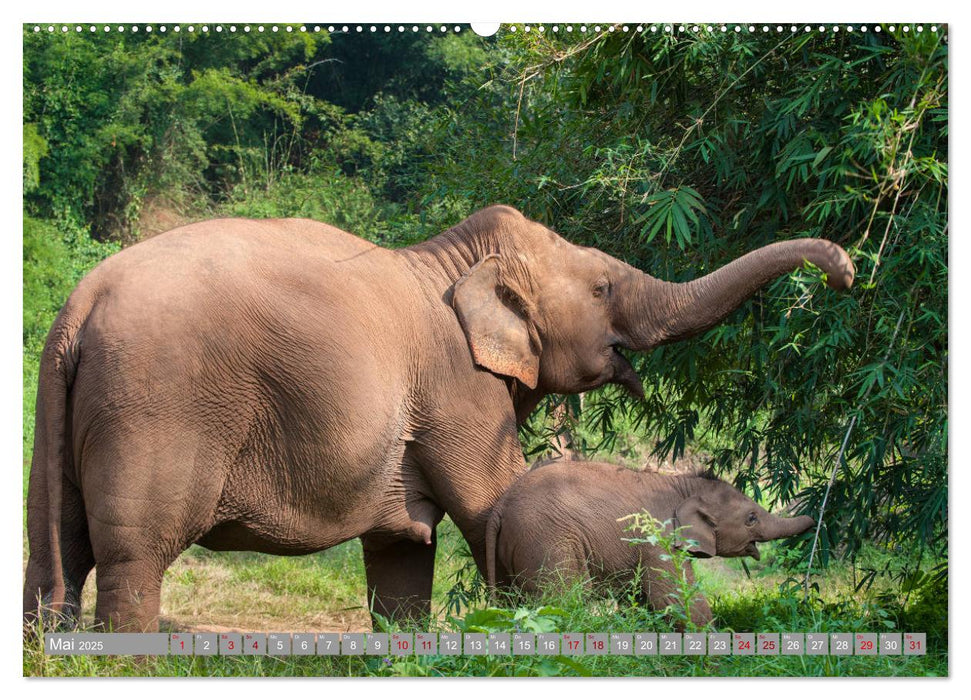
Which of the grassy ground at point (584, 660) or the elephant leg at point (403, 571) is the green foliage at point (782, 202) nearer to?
the grassy ground at point (584, 660)

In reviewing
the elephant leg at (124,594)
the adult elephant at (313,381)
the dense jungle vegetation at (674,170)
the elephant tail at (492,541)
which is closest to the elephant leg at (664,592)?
the dense jungle vegetation at (674,170)

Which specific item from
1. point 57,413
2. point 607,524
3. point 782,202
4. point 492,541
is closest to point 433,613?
point 492,541

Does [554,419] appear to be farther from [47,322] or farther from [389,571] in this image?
[47,322]

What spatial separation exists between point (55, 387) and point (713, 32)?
108 inches

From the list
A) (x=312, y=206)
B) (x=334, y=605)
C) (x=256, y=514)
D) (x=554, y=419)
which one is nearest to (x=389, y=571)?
(x=256, y=514)

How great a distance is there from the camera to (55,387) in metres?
4.04

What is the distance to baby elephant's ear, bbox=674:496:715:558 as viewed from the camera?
15.7ft

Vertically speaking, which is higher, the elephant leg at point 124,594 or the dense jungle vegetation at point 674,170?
the dense jungle vegetation at point 674,170

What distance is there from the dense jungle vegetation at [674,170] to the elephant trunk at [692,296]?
148mm

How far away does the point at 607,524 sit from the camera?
4.66 meters

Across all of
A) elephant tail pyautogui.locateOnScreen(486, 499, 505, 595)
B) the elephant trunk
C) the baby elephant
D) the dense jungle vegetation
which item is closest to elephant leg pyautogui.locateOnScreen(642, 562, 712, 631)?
the baby elephant

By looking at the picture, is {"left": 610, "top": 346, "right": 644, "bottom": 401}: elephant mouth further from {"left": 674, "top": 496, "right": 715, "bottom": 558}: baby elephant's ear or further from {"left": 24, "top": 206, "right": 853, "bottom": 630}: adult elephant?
{"left": 674, "top": 496, "right": 715, "bottom": 558}: baby elephant's ear

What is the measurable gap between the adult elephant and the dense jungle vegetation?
45 cm

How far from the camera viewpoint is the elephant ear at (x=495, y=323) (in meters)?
4.84
